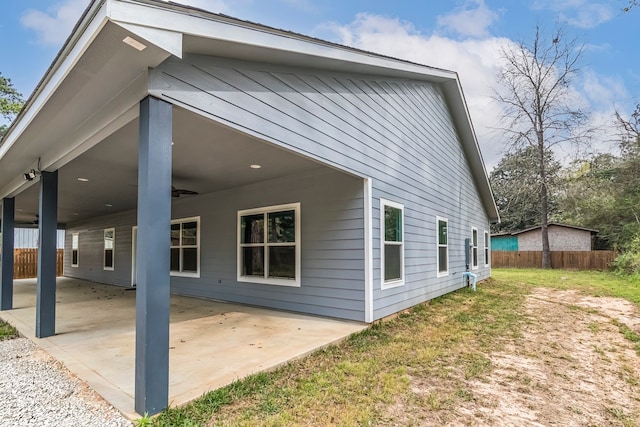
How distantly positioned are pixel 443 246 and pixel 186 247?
6347mm

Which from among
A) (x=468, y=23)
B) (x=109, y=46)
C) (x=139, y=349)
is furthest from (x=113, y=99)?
(x=468, y=23)

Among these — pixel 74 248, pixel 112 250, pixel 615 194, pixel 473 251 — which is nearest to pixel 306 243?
pixel 473 251

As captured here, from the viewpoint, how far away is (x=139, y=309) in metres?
2.45

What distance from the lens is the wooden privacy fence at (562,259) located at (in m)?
17.5

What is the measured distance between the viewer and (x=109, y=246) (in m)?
12.1

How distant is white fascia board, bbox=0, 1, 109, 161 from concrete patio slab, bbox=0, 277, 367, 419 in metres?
2.52

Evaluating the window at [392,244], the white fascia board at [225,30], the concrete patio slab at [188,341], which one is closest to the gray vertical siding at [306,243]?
the concrete patio slab at [188,341]

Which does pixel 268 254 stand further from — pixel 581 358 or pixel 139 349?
pixel 581 358

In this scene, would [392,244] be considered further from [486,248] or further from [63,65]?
[486,248]

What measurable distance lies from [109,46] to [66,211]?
11.2 m

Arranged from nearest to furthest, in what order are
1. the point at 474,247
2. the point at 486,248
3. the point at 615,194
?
1. the point at 474,247
2. the point at 486,248
3. the point at 615,194

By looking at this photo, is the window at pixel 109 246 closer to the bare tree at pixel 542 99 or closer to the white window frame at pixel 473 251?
the white window frame at pixel 473 251

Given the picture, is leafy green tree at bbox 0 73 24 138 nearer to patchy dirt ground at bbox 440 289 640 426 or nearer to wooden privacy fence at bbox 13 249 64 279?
wooden privacy fence at bbox 13 249 64 279

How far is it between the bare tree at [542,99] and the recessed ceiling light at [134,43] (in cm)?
2145
